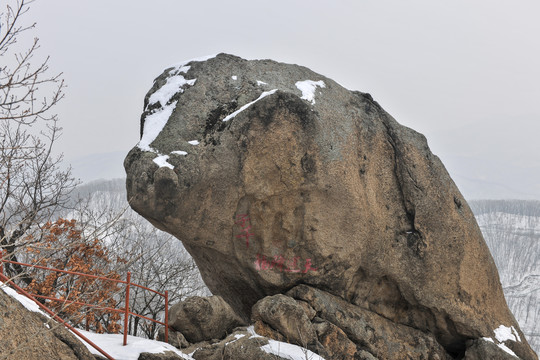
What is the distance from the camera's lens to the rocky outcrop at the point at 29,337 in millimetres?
5844

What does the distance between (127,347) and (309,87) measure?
5252mm

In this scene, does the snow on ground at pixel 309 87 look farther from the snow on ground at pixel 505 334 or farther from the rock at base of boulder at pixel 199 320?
the snow on ground at pixel 505 334

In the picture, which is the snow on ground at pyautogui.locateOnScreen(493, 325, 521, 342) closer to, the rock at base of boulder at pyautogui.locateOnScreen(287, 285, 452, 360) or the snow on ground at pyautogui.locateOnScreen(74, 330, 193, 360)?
the rock at base of boulder at pyautogui.locateOnScreen(287, 285, 452, 360)

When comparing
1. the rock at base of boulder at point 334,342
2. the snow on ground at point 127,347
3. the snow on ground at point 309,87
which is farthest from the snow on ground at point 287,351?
the snow on ground at point 309,87

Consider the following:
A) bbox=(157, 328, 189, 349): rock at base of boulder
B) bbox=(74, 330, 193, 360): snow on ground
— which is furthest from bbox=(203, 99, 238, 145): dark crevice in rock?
bbox=(74, 330, 193, 360): snow on ground

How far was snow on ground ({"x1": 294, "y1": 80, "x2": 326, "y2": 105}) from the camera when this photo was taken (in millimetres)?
9877

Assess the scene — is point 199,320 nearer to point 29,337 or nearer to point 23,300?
point 23,300

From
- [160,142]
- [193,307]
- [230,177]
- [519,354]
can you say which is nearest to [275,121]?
[230,177]

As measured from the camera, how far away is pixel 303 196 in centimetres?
941

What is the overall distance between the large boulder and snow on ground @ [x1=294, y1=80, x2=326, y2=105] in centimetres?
2

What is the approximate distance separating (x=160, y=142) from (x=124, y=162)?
0.70m

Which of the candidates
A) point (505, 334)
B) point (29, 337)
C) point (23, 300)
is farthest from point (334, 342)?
point (29, 337)

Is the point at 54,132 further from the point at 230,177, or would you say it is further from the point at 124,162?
the point at 230,177

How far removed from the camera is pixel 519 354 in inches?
437
